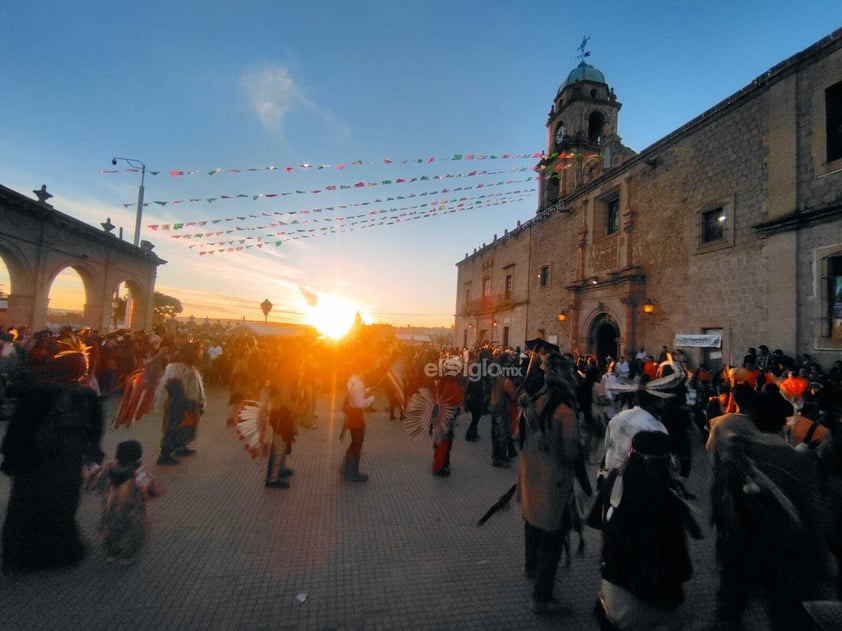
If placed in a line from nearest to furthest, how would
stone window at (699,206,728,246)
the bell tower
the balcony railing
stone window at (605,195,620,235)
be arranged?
stone window at (699,206,728,246), stone window at (605,195,620,235), the bell tower, the balcony railing

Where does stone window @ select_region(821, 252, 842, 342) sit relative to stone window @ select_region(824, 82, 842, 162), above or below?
below

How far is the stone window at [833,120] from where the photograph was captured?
31.0ft

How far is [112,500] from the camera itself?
361cm

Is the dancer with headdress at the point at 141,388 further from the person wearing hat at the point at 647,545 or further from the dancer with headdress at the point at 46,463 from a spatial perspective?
the person wearing hat at the point at 647,545

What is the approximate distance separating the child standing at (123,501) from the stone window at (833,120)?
14344mm

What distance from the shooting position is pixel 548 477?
3.07 meters

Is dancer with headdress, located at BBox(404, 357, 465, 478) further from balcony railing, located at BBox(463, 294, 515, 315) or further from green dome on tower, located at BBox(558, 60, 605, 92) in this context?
green dome on tower, located at BBox(558, 60, 605, 92)

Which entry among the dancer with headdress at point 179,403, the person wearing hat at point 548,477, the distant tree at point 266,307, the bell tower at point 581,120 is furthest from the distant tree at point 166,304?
the person wearing hat at point 548,477

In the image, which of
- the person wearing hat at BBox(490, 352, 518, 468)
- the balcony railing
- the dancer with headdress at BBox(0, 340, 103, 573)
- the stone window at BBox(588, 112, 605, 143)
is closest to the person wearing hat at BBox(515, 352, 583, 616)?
the person wearing hat at BBox(490, 352, 518, 468)

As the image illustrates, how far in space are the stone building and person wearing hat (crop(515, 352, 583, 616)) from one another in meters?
8.99

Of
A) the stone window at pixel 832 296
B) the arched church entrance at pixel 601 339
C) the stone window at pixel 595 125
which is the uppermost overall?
the stone window at pixel 595 125

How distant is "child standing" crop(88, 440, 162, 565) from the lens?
11.4 ft

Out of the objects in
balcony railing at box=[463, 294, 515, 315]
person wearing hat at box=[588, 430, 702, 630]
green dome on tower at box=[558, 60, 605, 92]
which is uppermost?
green dome on tower at box=[558, 60, 605, 92]

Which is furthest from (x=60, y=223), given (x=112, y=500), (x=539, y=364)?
(x=539, y=364)
